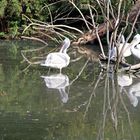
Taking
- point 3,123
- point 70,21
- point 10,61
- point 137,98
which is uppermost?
point 3,123

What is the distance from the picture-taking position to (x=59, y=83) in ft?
32.8

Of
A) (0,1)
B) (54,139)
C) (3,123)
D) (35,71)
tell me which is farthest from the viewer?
(0,1)

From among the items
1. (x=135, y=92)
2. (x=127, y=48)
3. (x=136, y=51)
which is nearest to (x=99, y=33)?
(x=136, y=51)

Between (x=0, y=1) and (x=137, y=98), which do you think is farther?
(x=0, y=1)

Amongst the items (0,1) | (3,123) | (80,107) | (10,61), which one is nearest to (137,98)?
(80,107)

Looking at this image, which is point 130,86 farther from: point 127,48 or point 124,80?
point 127,48

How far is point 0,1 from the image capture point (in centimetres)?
1912

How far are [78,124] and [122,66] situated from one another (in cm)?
490

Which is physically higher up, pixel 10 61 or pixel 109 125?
pixel 109 125

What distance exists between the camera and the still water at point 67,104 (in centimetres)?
675

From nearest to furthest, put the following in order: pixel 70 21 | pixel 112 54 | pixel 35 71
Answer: pixel 35 71
pixel 112 54
pixel 70 21

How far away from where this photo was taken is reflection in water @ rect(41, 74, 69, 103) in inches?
352

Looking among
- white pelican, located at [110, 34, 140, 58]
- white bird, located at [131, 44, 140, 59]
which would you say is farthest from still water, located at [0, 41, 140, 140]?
white bird, located at [131, 44, 140, 59]

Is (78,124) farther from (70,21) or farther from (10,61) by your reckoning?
(70,21)
